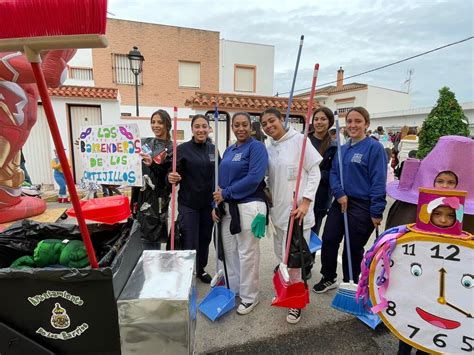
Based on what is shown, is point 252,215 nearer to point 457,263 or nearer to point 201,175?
point 201,175

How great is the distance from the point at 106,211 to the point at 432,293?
1982 mm

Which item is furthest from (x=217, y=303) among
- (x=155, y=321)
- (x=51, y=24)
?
(x=51, y=24)

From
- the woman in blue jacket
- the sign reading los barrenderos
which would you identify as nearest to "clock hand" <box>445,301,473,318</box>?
the woman in blue jacket

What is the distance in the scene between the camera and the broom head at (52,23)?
0.95 metres

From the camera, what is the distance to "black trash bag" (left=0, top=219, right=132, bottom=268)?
1.83 meters

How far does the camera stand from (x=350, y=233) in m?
2.64

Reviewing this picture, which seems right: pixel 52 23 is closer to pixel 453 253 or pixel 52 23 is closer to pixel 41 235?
pixel 41 235

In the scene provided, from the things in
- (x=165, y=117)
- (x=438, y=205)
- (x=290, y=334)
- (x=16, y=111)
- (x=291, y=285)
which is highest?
(x=16, y=111)

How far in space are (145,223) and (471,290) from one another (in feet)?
8.14

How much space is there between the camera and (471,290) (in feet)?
4.71

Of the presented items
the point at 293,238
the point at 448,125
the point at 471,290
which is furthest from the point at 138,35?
the point at 471,290

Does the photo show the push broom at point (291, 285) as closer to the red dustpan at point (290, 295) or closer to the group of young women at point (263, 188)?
the red dustpan at point (290, 295)

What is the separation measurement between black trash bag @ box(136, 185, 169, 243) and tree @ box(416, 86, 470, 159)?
464 centimetres

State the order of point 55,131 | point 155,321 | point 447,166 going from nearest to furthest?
point 55,131 → point 155,321 → point 447,166
